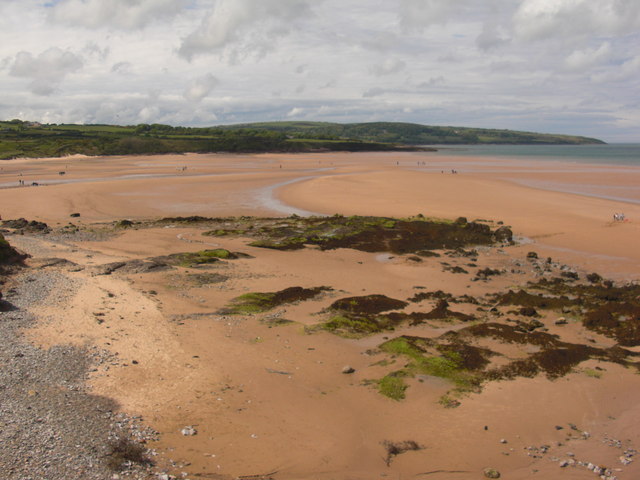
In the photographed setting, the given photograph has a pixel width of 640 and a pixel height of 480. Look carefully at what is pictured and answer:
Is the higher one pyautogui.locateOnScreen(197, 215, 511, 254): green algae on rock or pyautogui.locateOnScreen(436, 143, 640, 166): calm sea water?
pyautogui.locateOnScreen(436, 143, 640, 166): calm sea water

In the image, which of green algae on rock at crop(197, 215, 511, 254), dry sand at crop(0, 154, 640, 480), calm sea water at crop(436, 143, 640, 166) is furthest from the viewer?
calm sea water at crop(436, 143, 640, 166)

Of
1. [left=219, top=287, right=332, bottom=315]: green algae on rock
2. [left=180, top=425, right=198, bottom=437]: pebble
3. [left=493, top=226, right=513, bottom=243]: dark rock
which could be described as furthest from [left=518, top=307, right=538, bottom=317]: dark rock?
[left=493, top=226, right=513, bottom=243]: dark rock

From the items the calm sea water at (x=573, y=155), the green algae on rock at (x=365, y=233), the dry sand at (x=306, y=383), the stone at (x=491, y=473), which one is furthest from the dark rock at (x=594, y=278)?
the calm sea water at (x=573, y=155)

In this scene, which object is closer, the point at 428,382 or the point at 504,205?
the point at 428,382

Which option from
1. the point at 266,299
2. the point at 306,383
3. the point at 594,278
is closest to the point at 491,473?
the point at 306,383

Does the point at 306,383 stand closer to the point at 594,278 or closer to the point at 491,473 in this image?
the point at 491,473

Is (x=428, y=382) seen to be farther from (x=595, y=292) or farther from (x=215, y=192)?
(x=215, y=192)

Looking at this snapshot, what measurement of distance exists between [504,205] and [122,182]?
134ft

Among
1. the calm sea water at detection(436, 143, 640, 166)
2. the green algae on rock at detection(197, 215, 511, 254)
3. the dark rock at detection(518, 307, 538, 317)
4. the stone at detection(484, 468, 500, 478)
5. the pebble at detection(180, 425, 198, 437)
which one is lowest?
the stone at detection(484, 468, 500, 478)

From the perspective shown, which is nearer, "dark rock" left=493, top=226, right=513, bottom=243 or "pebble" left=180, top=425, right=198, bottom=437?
"pebble" left=180, top=425, right=198, bottom=437

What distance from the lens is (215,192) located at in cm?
4534

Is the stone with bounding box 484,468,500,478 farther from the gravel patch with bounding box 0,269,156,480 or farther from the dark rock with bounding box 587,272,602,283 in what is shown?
the dark rock with bounding box 587,272,602,283

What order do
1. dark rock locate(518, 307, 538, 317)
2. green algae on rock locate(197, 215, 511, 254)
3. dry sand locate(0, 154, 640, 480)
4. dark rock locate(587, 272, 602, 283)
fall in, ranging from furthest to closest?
green algae on rock locate(197, 215, 511, 254), dark rock locate(587, 272, 602, 283), dark rock locate(518, 307, 538, 317), dry sand locate(0, 154, 640, 480)

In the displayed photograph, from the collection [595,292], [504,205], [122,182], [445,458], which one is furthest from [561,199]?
[122,182]
